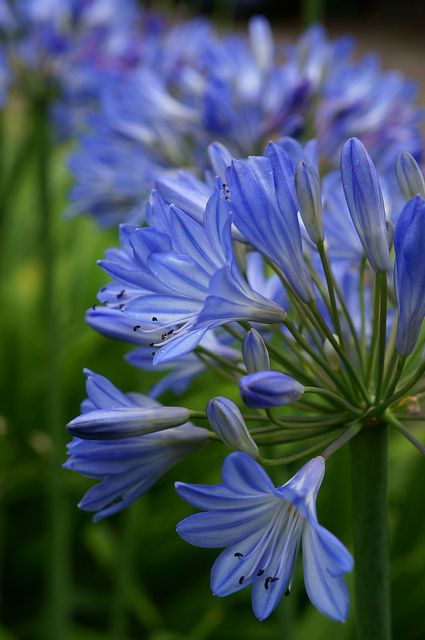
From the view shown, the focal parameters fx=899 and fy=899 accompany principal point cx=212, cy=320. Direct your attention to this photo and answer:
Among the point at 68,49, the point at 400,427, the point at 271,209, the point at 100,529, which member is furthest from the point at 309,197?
the point at 100,529

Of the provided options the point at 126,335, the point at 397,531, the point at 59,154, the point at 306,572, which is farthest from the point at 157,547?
the point at 59,154

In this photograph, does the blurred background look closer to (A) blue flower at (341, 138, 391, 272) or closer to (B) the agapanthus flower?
(B) the agapanthus flower

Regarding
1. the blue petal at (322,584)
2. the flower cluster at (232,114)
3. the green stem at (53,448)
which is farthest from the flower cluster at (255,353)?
the green stem at (53,448)

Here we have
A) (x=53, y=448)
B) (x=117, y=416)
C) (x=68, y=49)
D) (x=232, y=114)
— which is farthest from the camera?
(x=68, y=49)

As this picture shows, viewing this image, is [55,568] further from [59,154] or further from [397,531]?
[59,154]

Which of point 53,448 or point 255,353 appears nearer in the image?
point 255,353

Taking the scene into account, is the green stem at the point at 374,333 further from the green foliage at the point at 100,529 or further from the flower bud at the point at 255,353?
the green foliage at the point at 100,529

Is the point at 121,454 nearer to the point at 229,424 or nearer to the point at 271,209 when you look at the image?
the point at 229,424
